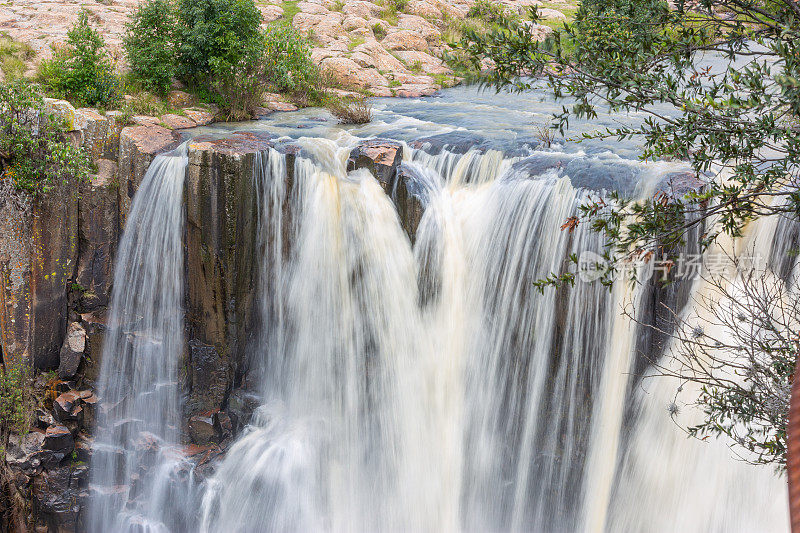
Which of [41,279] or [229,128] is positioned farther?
[229,128]

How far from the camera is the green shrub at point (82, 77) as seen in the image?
10.7 meters

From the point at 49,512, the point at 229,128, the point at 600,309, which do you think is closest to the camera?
the point at 600,309

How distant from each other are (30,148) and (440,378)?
265 inches

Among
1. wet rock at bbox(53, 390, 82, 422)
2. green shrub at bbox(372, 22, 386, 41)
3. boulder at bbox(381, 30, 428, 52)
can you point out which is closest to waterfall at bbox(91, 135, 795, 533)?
wet rock at bbox(53, 390, 82, 422)

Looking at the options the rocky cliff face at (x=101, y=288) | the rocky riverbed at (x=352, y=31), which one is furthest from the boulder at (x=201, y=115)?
the rocky riverbed at (x=352, y=31)

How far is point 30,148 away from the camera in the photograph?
360 inches

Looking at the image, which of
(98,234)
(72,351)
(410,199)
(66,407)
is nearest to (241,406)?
(66,407)

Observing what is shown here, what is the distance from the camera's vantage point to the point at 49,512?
30.6ft

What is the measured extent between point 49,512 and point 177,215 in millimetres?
4740

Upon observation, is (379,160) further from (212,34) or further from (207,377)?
(212,34)

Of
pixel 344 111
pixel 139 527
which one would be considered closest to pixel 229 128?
pixel 344 111

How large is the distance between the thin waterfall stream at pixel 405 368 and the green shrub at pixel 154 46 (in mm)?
3737

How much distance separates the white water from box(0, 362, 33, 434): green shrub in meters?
2.89

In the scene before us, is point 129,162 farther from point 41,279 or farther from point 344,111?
point 344,111
